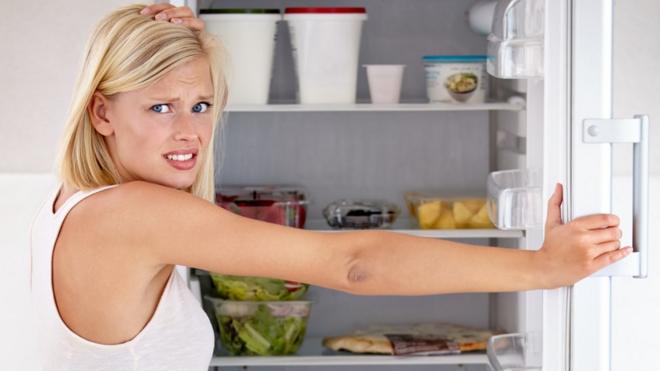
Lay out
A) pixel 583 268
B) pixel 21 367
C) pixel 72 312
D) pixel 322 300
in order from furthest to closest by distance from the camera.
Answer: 1. pixel 322 300
2. pixel 21 367
3. pixel 72 312
4. pixel 583 268

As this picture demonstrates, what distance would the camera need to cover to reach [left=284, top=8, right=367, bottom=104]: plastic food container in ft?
9.21

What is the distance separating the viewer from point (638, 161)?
1.37 metres

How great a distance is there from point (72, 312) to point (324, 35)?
4.92ft

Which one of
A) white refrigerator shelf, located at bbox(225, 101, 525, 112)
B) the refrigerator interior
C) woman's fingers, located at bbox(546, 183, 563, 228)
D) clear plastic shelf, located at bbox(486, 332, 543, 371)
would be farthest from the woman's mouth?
the refrigerator interior

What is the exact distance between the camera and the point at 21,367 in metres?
2.57

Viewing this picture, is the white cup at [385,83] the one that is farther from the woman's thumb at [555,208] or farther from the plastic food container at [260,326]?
the woman's thumb at [555,208]

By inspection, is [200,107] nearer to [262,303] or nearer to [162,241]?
[162,241]

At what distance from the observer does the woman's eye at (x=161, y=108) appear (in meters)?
1.48

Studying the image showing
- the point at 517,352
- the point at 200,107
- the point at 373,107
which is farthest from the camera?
the point at 373,107

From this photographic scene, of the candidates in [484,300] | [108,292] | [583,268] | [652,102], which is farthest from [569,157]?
[484,300]

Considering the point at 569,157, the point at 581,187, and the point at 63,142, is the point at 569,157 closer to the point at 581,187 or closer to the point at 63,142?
the point at 581,187

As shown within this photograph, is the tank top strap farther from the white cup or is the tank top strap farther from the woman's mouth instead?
the white cup

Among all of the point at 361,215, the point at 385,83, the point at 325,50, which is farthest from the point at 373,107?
the point at 361,215

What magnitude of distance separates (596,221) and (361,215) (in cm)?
158
